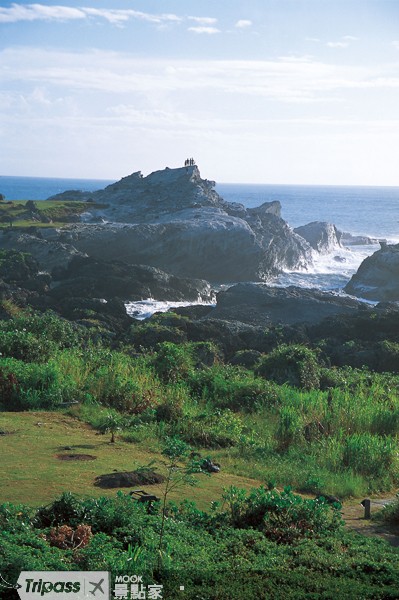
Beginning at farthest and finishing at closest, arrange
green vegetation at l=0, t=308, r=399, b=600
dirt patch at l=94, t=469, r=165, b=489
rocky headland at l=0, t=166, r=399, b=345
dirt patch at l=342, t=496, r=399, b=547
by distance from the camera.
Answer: rocky headland at l=0, t=166, r=399, b=345
dirt patch at l=94, t=469, r=165, b=489
dirt patch at l=342, t=496, r=399, b=547
green vegetation at l=0, t=308, r=399, b=600

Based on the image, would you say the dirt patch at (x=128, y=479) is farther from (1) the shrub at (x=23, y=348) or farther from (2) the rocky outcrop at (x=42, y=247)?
(2) the rocky outcrop at (x=42, y=247)

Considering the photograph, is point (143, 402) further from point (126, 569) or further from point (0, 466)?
point (126, 569)

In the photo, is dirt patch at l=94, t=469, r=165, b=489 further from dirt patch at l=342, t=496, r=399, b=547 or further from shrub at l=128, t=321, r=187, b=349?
shrub at l=128, t=321, r=187, b=349

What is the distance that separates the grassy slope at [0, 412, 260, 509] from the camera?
301 inches

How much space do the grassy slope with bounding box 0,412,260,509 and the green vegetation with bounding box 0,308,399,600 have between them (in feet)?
0.09

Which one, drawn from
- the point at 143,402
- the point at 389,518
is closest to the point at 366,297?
the point at 143,402

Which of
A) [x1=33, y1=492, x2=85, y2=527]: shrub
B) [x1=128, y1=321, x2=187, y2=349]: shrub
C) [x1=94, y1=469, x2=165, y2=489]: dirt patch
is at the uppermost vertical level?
[x1=33, y1=492, x2=85, y2=527]: shrub

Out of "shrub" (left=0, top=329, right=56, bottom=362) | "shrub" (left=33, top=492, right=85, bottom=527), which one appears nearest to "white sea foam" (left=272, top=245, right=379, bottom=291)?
"shrub" (left=0, top=329, right=56, bottom=362)

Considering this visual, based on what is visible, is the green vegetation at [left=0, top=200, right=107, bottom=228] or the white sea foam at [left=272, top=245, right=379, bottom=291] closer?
the white sea foam at [left=272, top=245, right=379, bottom=291]

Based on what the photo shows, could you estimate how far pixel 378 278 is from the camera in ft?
171

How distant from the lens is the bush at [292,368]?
16.8 metres

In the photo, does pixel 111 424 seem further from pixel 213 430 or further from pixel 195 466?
pixel 195 466

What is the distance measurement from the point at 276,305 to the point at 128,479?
30011 mm

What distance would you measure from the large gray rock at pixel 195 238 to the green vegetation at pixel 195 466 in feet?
119
